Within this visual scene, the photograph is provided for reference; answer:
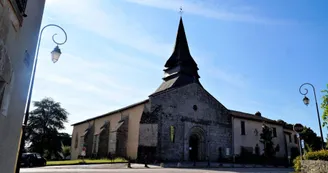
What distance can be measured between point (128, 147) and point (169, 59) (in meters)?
14.8

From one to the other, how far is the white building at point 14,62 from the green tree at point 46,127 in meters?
41.7

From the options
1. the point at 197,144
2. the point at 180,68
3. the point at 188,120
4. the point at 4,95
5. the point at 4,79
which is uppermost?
the point at 180,68

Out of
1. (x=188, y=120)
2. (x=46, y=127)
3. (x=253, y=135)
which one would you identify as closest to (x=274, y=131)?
(x=253, y=135)

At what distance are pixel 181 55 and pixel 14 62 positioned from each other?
103 ft

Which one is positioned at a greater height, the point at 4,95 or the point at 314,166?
the point at 4,95

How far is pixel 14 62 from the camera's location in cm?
435

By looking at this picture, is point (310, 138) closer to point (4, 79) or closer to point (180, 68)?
point (180, 68)

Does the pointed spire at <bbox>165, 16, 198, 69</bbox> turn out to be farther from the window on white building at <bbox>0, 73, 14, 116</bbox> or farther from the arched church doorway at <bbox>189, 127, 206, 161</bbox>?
the window on white building at <bbox>0, 73, 14, 116</bbox>

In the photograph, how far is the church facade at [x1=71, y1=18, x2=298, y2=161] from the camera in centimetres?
2556

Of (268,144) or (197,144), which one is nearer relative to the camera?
(197,144)

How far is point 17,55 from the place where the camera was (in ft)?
14.8

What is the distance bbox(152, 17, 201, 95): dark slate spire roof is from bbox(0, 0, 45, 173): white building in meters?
26.9

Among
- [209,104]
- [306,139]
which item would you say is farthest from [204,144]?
[306,139]

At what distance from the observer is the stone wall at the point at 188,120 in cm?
2606
